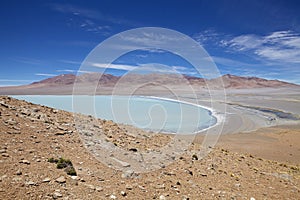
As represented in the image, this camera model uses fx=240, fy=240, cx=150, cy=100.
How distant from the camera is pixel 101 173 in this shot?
245 inches

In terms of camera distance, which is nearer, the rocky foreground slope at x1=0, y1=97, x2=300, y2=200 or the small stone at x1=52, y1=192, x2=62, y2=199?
the small stone at x1=52, y1=192, x2=62, y2=199

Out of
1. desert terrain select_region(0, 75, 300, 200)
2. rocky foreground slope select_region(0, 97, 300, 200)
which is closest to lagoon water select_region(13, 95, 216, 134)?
desert terrain select_region(0, 75, 300, 200)

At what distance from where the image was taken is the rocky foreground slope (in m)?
5.11

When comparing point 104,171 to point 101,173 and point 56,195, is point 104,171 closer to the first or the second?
point 101,173

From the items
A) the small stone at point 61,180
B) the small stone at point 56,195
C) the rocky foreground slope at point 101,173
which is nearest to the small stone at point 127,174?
the rocky foreground slope at point 101,173

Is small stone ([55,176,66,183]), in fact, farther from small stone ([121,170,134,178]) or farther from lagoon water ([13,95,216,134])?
lagoon water ([13,95,216,134])

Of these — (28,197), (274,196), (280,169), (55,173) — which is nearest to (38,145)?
(55,173)

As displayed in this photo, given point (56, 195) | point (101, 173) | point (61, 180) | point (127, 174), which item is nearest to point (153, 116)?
point (127, 174)

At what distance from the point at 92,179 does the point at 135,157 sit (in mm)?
2295

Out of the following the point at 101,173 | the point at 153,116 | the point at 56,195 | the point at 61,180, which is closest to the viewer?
the point at 56,195

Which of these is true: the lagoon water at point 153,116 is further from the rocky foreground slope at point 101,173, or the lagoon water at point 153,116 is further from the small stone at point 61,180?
the small stone at point 61,180

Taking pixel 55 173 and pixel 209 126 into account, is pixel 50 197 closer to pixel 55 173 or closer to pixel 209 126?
pixel 55 173

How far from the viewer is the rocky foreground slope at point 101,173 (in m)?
5.11

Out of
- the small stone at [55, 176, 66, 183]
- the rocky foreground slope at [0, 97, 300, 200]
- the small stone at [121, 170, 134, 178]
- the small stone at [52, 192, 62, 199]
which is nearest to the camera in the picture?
the small stone at [52, 192, 62, 199]
